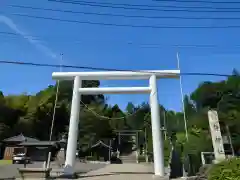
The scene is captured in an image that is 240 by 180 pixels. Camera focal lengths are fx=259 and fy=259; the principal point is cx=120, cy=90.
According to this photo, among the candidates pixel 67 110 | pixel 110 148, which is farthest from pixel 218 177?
pixel 67 110

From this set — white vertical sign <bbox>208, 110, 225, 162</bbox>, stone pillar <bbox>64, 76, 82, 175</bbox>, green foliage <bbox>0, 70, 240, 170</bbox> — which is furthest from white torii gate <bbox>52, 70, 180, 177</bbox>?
green foliage <bbox>0, 70, 240, 170</bbox>

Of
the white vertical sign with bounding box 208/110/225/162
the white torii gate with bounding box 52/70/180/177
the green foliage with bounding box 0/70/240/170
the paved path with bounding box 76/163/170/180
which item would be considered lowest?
the paved path with bounding box 76/163/170/180

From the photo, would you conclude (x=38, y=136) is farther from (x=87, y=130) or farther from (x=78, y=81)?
(x=78, y=81)

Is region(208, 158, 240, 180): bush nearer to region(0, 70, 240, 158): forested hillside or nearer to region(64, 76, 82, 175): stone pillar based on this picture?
region(64, 76, 82, 175): stone pillar

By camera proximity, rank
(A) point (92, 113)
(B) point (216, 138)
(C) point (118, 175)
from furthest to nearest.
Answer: (A) point (92, 113), (C) point (118, 175), (B) point (216, 138)

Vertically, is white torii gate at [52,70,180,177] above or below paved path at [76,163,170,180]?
above

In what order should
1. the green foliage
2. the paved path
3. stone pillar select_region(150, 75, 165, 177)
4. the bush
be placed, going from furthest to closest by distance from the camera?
1. the green foliage
2. stone pillar select_region(150, 75, 165, 177)
3. the paved path
4. the bush

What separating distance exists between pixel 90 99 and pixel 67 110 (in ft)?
21.2

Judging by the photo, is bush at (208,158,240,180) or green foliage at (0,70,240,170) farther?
green foliage at (0,70,240,170)

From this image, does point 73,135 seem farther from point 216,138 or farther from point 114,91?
point 216,138

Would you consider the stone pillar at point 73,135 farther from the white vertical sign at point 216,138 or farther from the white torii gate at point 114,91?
the white vertical sign at point 216,138

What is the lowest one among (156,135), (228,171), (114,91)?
(228,171)

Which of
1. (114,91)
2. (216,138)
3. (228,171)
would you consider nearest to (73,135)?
(114,91)

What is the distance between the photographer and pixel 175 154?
19672 millimetres
